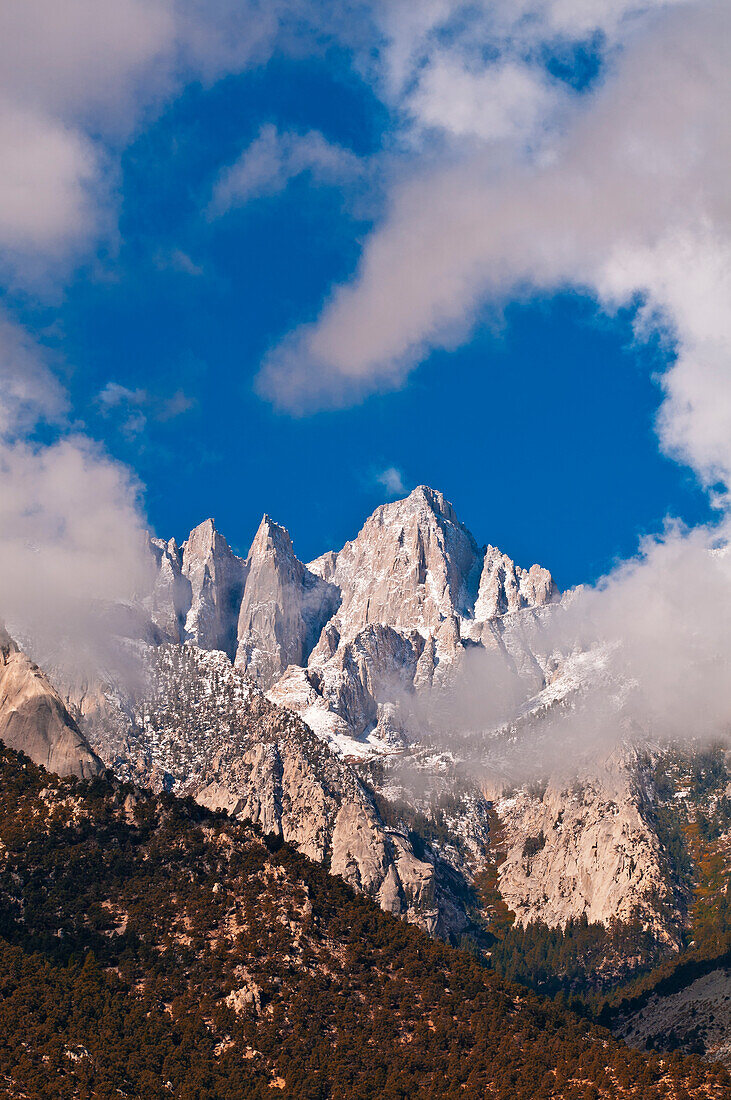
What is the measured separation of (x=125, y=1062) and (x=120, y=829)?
36189 mm

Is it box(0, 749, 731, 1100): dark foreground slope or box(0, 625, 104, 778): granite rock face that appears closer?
box(0, 749, 731, 1100): dark foreground slope

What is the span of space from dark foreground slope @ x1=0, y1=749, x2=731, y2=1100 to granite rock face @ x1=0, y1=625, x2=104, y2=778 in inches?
628

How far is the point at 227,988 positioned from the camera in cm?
11194

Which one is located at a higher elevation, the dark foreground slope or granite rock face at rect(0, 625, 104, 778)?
granite rock face at rect(0, 625, 104, 778)

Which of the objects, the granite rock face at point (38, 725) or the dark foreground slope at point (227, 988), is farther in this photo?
the granite rock face at point (38, 725)

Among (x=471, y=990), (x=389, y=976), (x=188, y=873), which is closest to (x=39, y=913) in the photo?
(x=188, y=873)

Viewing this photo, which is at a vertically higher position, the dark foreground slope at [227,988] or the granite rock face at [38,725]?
the granite rock face at [38,725]

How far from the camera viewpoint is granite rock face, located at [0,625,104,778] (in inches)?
6142

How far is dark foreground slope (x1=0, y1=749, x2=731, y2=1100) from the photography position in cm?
10169

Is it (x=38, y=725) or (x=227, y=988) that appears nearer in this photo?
(x=227, y=988)

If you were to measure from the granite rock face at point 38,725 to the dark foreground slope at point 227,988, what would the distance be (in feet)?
52.3

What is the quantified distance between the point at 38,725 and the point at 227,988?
58432mm

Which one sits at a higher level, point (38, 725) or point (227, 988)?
point (38, 725)

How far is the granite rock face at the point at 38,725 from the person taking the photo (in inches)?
6142
